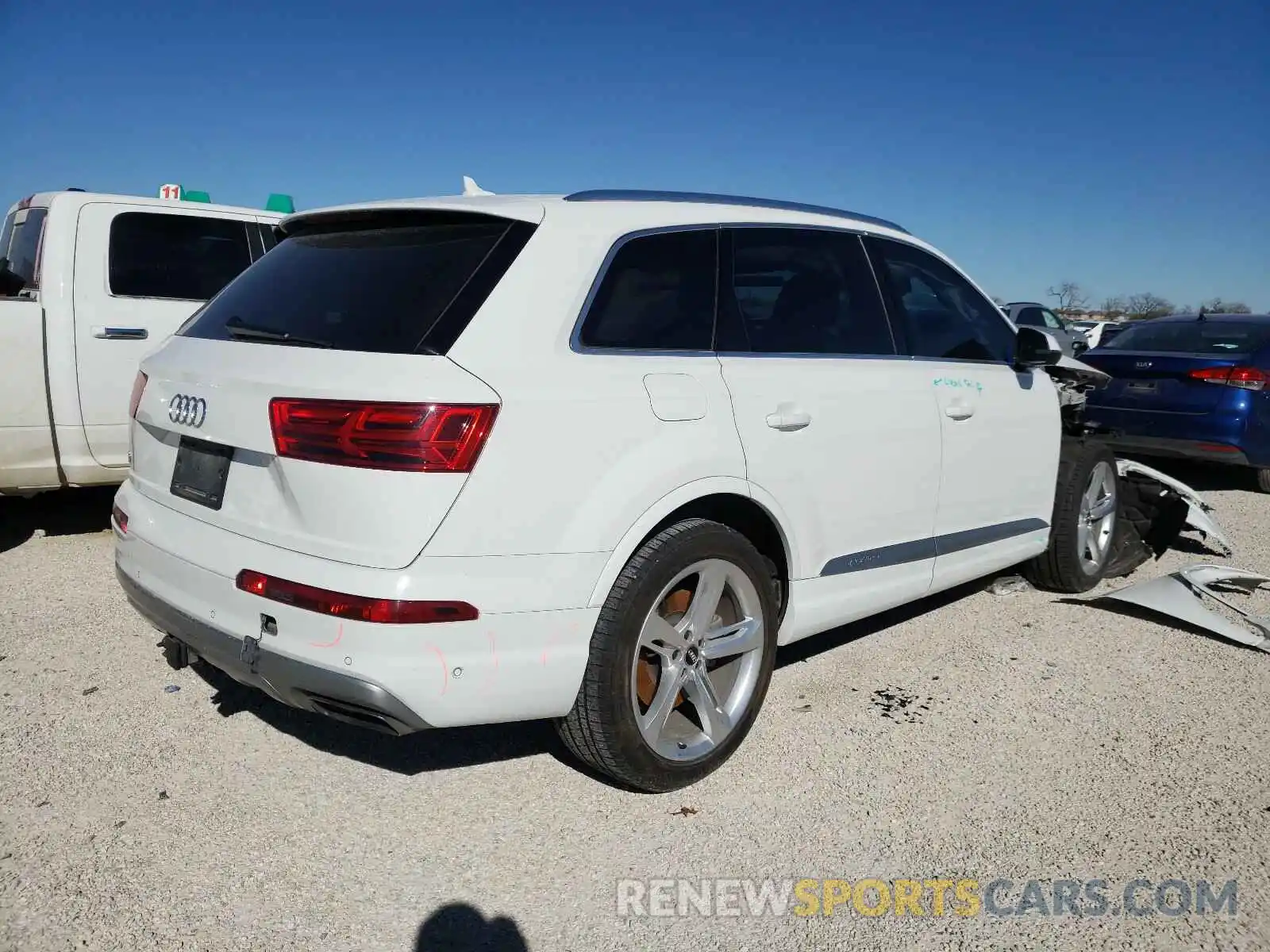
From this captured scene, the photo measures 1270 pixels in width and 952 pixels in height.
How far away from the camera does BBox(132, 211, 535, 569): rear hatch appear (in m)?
2.23

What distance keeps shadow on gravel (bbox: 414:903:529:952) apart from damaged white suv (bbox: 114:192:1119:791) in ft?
1.57

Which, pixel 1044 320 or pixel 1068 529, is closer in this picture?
pixel 1068 529

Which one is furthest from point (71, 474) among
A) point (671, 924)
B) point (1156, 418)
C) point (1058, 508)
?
point (1156, 418)

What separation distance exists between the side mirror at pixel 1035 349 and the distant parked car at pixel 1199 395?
9.64 feet

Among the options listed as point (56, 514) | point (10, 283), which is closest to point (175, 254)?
point (10, 283)

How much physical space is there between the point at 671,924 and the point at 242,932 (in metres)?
1.04

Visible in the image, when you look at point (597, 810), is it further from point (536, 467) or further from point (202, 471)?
point (202, 471)

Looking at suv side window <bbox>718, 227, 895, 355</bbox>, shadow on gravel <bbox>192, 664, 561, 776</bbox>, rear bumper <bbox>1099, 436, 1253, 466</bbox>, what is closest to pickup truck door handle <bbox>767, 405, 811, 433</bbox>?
suv side window <bbox>718, 227, 895, 355</bbox>

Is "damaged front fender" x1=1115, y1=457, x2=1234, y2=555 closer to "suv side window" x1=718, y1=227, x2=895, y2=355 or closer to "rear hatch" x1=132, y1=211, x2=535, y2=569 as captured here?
"suv side window" x1=718, y1=227, x2=895, y2=355

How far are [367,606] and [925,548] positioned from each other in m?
2.39

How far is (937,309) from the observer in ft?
13.4

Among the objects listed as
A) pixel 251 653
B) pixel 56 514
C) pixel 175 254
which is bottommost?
pixel 56 514

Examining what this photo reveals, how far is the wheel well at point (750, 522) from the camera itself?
9.38 feet

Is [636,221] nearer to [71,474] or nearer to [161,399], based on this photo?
[161,399]
